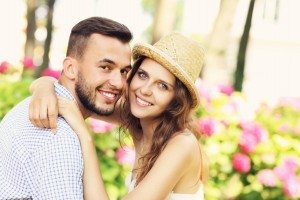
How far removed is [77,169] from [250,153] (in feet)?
9.63

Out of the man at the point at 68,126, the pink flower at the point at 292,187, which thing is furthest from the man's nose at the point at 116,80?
the pink flower at the point at 292,187

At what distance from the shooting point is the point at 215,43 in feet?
26.3

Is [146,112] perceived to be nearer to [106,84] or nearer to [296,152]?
[106,84]

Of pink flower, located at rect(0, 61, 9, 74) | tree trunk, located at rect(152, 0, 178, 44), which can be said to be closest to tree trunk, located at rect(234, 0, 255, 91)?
tree trunk, located at rect(152, 0, 178, 44)

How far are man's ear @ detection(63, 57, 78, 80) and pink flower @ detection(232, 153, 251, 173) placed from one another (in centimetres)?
246

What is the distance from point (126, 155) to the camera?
4.55 m

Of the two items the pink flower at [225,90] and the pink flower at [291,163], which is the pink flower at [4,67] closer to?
the pink flower at [225,90]

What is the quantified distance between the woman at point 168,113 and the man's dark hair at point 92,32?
0.33 meters

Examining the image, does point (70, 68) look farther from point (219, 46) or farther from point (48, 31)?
point (48, 31)

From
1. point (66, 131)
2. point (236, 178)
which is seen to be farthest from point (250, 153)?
point (66, 131)

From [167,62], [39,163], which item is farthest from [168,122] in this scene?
[39,163]

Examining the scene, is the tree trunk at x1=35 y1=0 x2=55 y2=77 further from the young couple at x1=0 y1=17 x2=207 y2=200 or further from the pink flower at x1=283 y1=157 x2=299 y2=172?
the young couple at x1=0 y1=17 x2=207 y2=200

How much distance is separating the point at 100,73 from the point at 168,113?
66 cm

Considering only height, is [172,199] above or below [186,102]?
below
